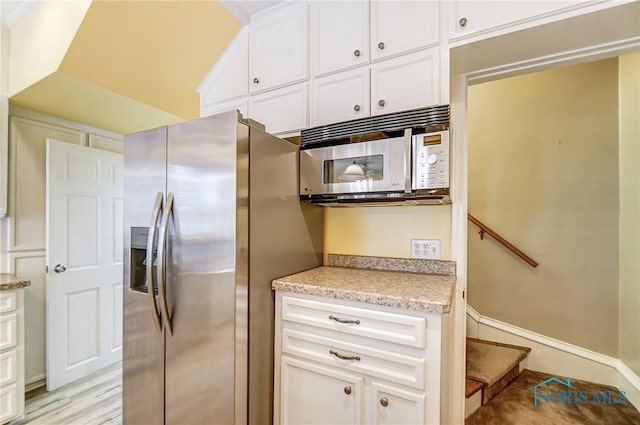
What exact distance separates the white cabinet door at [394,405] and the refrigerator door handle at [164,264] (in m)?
0.96

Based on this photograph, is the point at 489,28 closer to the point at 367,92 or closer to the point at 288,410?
the point at 367,92

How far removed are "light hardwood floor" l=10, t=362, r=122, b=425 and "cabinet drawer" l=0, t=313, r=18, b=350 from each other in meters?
0.55

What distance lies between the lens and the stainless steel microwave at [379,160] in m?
1.32

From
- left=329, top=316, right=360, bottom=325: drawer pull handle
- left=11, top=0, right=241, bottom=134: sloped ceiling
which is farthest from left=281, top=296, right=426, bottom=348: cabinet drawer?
left=11, top=0, right=241, bottom=134: sloped ceiling

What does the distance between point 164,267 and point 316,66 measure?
1.38 metres

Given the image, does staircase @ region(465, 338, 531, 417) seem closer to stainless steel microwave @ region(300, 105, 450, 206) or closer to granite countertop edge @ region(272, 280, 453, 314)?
granite countertop edge @ region(272, 280, 453, 314)

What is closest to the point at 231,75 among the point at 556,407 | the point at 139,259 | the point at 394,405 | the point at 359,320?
the point at 139,259

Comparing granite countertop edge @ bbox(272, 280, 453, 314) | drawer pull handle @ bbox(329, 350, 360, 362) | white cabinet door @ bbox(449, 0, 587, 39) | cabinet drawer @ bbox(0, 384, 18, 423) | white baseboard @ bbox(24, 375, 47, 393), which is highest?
white cabinet door @ bbox(449, 0, 587, 39)

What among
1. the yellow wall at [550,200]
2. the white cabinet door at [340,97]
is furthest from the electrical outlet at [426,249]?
the yellow wall at [550,200]

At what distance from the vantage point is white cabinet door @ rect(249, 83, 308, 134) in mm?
1839

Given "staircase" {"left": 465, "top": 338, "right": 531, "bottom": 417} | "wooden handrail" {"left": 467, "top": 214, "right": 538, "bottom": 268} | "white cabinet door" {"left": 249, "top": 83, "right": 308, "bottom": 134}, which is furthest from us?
"wooden handrail" {"left": 467, "top": 214, "right": 538, "bottom": 268}

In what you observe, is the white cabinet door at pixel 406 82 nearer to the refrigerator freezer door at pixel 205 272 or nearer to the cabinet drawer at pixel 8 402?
the refrigerator freezer door at pixel 205 272

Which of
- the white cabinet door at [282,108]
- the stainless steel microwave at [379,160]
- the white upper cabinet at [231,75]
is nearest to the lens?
the stainless steel microwave at [379,160]

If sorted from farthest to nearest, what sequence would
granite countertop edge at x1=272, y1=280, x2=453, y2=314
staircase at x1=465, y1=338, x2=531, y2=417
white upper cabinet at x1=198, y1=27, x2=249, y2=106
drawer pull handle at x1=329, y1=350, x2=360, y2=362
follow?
white upper cabinet at x1=198, y1=27, x2=249, y2=106
staircase at x1=465, y1=338, x2=531, y2=417
drawer pull handle at x1=329, y1=350, x2=360, y2=362
granite countertop edge at x1=272, y1=280, x2=453, y2=314
